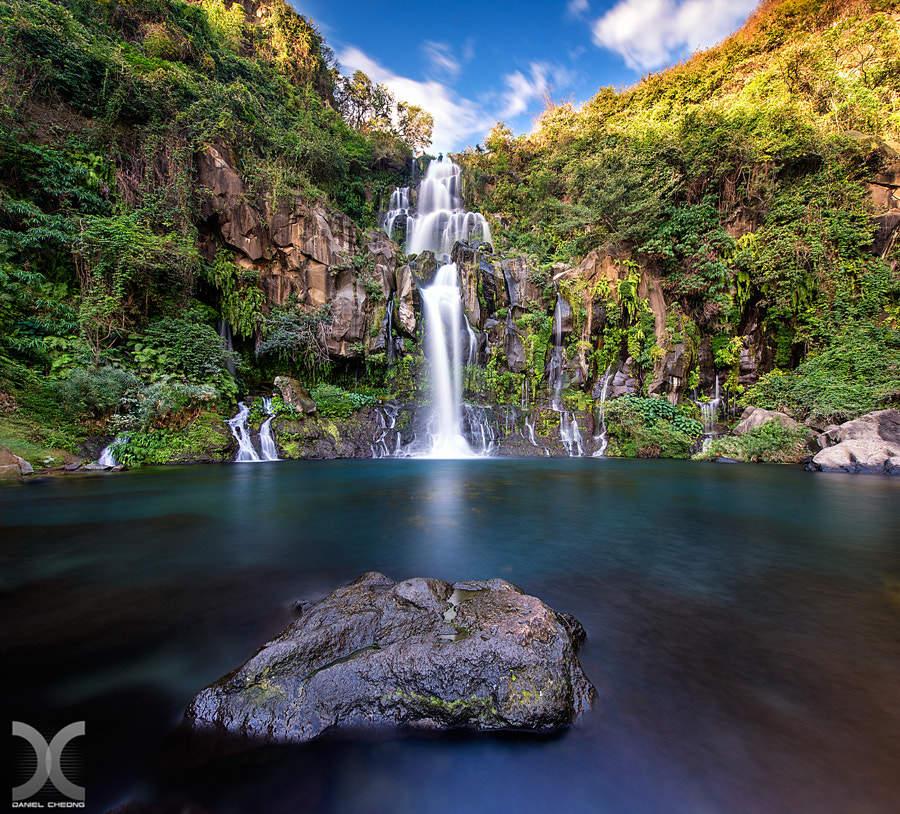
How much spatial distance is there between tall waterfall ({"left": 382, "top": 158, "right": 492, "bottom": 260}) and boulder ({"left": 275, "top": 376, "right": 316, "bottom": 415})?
36.9ft

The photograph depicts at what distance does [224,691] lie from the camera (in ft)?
5.65

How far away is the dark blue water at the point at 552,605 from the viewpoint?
139cm

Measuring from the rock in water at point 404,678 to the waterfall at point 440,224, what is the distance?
68.0 ft

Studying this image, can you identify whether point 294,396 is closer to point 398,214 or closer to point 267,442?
point 267,442

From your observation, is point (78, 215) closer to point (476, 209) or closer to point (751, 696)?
point (751, 696)

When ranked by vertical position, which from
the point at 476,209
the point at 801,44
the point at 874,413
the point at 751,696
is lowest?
the point at 751,696

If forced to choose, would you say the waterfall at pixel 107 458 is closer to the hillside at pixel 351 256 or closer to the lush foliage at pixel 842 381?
the hillside at pixel 351 256

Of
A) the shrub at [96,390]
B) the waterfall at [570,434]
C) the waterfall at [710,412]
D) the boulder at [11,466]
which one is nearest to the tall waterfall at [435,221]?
the waterfall at [570,434]

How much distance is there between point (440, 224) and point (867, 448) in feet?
69.5

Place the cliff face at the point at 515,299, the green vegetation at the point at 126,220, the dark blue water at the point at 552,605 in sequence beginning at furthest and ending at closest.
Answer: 1. the cliff face at the point at 515,299
2. the green vegetation at the point at 126,220
3. the dark blue water at the point at 552,605

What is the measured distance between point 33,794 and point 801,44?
33.8 metres

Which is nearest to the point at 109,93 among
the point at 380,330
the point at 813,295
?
the point at 380,330

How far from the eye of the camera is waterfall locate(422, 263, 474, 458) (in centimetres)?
1416

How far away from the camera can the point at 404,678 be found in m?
1.78
